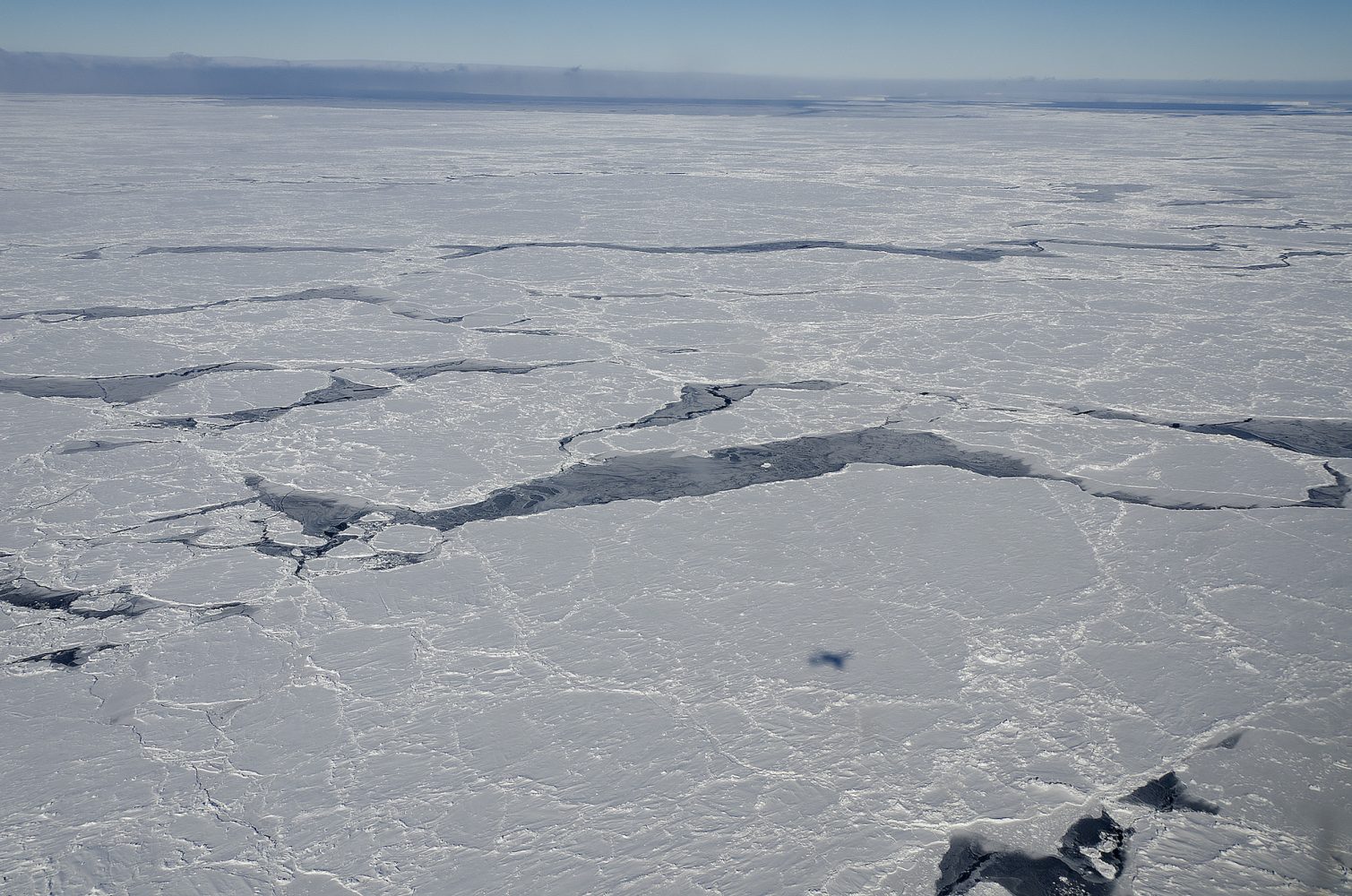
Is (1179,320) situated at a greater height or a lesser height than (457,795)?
greater

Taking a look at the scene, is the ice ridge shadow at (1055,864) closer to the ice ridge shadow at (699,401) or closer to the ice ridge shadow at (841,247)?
the ice ridge shadow at (699,401)

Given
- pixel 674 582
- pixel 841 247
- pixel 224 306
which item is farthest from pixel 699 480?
pixel 841 247

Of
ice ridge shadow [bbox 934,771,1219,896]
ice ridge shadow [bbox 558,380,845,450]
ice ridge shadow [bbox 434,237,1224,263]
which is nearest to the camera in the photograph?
ice ridge shadow [bbox 934,771,1219,896]

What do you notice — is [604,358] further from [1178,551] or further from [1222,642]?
[1222,642]

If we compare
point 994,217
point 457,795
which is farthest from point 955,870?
point 994,217

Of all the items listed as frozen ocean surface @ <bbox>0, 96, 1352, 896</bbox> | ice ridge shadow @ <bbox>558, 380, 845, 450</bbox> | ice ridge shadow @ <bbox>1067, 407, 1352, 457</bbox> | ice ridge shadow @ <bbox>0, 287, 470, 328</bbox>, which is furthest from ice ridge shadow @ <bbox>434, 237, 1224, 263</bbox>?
ice ridge shadow @ <bbox>1067, 407, 1352, 457</bbox>

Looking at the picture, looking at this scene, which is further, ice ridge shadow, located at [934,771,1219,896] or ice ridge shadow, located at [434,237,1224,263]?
Result: ice ridge shadow, located at [434,237,1224,263]

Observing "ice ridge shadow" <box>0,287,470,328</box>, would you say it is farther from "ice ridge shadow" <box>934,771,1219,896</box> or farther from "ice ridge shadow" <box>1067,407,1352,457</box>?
"ice ridge shadow" <box>934,771,1219,896</box>

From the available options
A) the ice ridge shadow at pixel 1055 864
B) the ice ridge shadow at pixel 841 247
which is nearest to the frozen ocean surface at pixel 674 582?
the ice ridge shadow at pixel 1055 864
